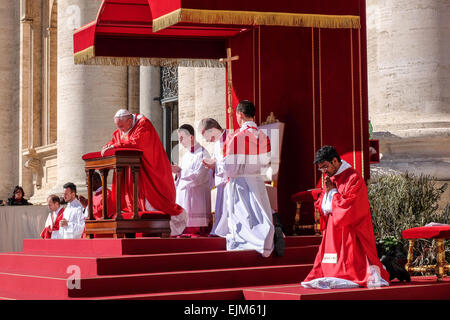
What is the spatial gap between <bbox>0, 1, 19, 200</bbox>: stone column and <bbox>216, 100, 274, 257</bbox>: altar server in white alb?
1736 cm

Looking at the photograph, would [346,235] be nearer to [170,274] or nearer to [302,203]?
[170,274]

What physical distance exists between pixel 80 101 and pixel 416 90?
7934mm

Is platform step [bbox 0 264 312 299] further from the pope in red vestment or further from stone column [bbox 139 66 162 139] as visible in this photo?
stone column [bbox 139 66 162 139]

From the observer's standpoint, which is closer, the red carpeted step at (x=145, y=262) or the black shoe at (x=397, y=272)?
the red carpeted step at (x=145, y=262)

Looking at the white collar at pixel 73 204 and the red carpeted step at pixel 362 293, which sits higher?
the white collar at pixel 73 204

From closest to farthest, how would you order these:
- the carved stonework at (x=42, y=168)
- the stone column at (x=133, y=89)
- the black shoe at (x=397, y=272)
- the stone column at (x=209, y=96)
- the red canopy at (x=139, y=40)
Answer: the black shoe at (x=397, y=272) < the red canopy at (x=139, y=40) < the stone column at (x=209, y=96) < the stone column at (x=133, y=89) < the carved stonework at (x=42, y=168)

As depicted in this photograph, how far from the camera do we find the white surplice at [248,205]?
30.4ft

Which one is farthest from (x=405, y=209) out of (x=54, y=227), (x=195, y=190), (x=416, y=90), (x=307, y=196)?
(x=54, y=227)

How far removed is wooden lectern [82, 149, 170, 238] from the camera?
368 inches

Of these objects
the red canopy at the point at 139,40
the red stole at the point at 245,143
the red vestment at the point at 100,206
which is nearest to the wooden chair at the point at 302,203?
the red stole at the point at 245,143

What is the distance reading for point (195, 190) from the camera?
36.1 feet

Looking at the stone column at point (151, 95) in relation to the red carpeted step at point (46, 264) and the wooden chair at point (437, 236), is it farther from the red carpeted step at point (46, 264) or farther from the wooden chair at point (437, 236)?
the wooden chair at point (437, 236)

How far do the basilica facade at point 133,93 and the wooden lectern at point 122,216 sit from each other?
3615 millimetres
